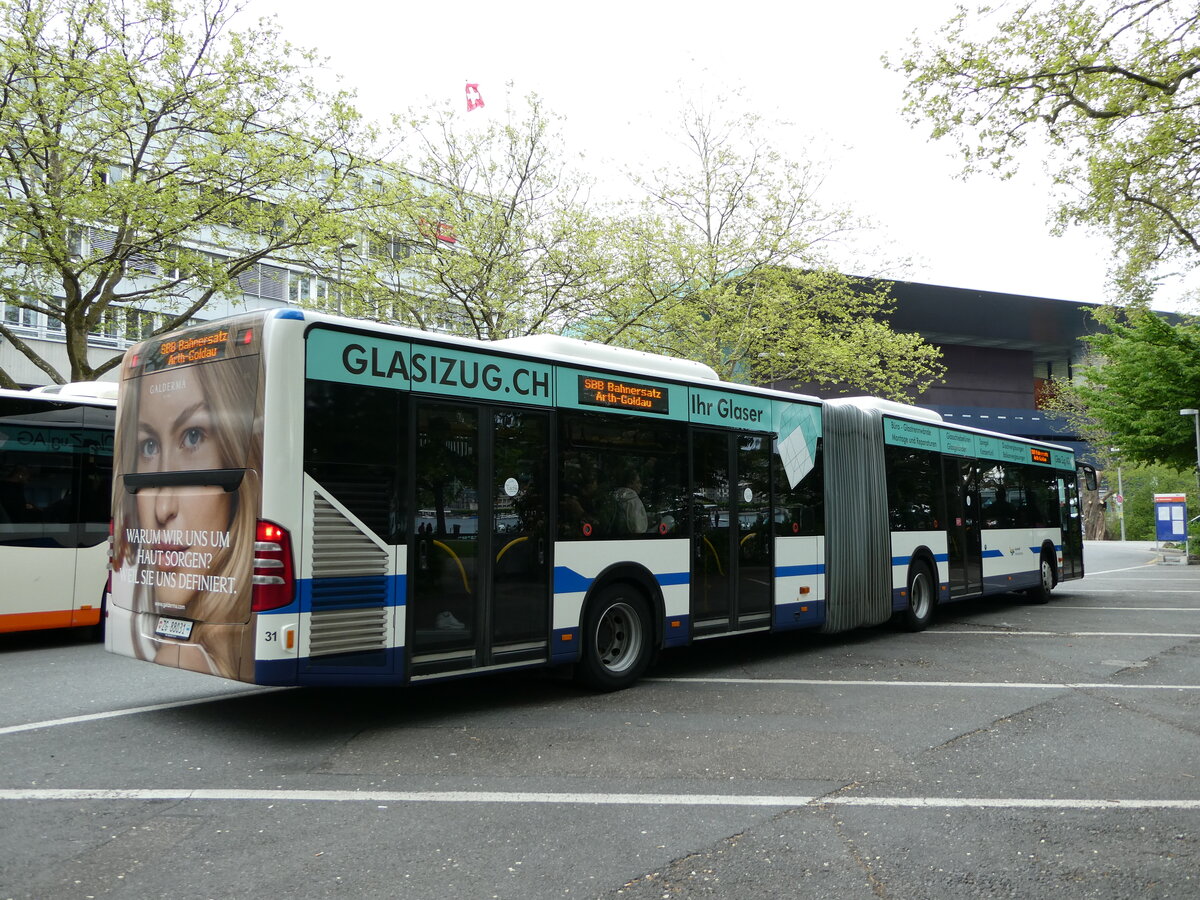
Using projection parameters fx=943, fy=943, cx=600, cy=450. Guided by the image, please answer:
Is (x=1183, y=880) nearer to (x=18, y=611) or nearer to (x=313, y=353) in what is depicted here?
(x=313, y=353)

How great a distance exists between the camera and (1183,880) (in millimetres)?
4062

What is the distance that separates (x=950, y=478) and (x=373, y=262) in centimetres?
1260

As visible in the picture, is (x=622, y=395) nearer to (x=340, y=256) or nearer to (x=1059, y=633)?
(x=1059, y=633)

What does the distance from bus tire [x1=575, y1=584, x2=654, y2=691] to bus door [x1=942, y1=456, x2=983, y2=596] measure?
697 centimetres

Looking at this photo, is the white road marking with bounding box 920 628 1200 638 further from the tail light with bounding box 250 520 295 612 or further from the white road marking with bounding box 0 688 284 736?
the tail light with bounding box 250 520 295 612

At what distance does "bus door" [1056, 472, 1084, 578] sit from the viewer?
1806 cm

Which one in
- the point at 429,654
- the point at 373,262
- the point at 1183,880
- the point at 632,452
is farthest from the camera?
the point at 373,262

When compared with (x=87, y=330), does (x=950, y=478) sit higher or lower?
lower

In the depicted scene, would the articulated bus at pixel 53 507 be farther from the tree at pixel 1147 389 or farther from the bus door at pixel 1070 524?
the tree at pixel 1147 389

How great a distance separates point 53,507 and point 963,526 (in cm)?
1215

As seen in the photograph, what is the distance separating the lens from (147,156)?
18.6 meters

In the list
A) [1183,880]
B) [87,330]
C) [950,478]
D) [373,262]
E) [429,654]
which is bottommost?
[1183,880]

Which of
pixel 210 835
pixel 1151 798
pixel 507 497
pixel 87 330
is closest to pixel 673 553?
pixel 507 497

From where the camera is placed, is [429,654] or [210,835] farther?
[429,654]
